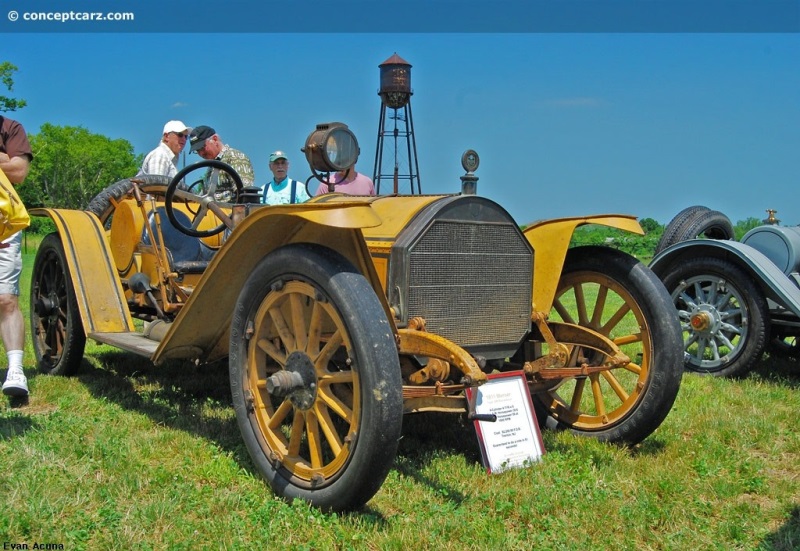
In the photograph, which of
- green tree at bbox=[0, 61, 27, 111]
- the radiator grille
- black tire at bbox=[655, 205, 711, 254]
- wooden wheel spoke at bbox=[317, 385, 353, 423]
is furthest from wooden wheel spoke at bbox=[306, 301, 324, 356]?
green tree at bbox=[0, 61, 27, 111]

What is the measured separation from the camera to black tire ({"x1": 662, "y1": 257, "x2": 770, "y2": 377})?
18.5ft

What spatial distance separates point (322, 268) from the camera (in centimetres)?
298

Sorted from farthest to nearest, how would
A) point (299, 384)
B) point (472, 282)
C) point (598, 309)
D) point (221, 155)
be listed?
1. point (221, 155)
2. point (598, 309)
3. point (472, 282)
4. point (299, 384)

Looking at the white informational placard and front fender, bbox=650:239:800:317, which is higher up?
front fender, bbox=650:239:800:317

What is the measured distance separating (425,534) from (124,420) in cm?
218

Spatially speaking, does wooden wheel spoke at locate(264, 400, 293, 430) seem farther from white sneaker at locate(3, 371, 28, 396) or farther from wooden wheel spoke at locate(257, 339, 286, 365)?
white sneaker at locate(3, 371, 28, 396)

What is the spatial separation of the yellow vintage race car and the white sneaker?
19.6 inches

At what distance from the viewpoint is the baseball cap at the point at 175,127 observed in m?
6.10

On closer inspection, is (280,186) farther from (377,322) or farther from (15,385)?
(377,322)

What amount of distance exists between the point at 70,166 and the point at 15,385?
203 feet

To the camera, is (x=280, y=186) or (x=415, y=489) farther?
(x=280, y=186)

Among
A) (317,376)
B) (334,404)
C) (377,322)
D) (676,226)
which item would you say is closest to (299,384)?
(317,376)

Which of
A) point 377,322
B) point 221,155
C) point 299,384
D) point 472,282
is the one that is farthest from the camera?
point 221,155

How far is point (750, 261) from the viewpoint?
18.5ft
